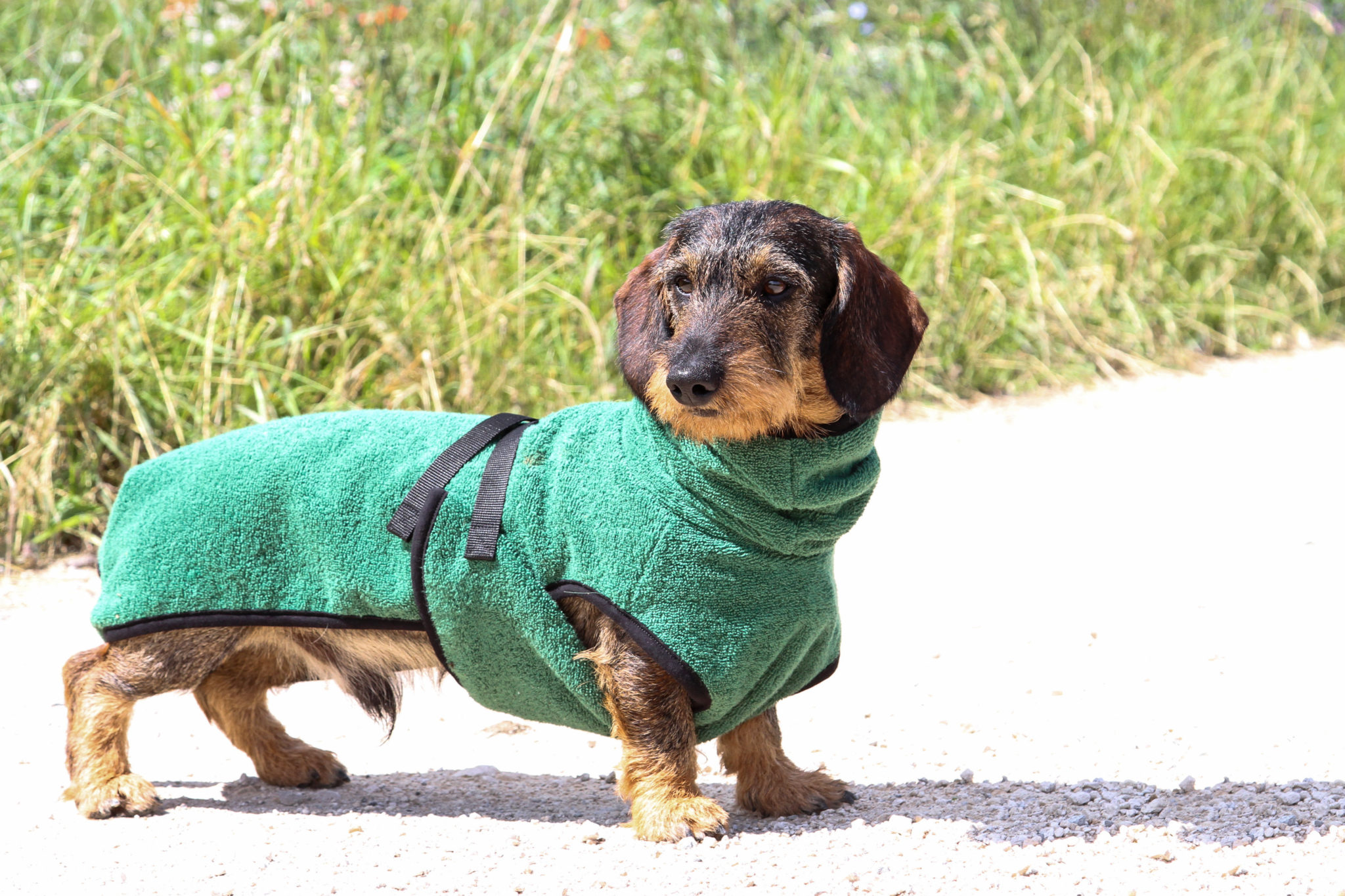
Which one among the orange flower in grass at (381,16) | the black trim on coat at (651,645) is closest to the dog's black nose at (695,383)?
the black trim on coat at (651,645)

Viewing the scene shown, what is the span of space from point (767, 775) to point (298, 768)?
1.32m

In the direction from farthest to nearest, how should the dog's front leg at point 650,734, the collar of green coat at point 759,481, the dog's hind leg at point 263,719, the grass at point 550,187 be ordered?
the grass at point 550,187 → the dog's hind leg at point 263,719 → the dog's front leg at point 650,734 → the collar of green coat at point 759,481

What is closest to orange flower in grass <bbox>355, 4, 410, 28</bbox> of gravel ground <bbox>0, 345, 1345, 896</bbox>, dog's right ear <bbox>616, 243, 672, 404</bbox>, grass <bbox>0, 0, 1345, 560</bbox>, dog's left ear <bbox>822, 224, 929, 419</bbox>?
grass <bbox>0, 0, 1345, 560</bbox>

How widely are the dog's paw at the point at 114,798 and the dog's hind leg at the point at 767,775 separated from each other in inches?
56.9

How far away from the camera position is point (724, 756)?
131 inches

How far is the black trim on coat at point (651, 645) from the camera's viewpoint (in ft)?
9.47

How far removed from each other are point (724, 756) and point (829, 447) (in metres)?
0.93

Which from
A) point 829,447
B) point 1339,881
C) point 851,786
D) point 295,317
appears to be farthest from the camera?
point 295,317

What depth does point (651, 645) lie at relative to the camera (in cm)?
289

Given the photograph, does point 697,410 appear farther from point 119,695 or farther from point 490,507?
point 119,695

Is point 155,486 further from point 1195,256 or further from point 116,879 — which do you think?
point 1195,256

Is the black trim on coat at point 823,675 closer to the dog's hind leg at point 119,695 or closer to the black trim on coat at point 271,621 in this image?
the black trim on coat at point 271,621

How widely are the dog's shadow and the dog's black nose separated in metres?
1.09

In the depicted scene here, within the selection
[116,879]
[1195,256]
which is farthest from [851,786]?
[1195,256]
